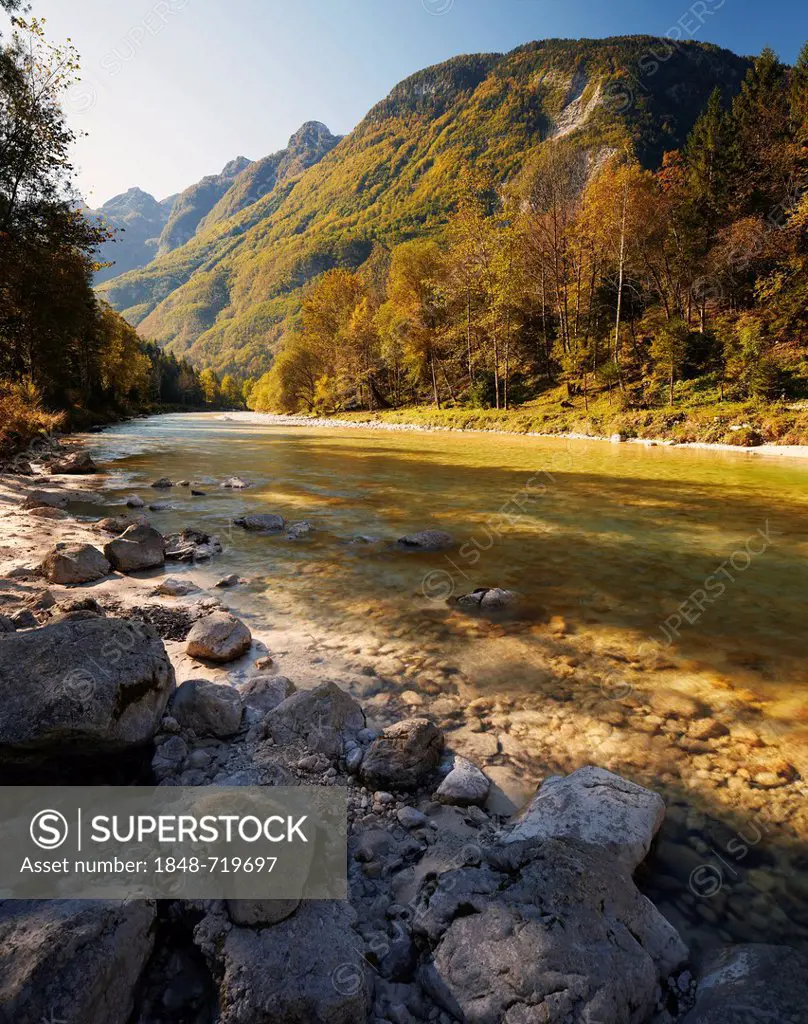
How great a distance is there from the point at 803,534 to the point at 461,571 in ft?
29.0

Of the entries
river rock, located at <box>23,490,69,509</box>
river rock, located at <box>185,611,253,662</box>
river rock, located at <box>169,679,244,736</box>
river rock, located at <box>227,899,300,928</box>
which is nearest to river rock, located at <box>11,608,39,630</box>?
river rock, located at <box>185,611,253,662</box>

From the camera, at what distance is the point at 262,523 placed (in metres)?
12.1

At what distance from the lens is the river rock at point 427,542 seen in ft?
35.3

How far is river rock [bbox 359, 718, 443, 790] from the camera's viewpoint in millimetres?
A: 3777

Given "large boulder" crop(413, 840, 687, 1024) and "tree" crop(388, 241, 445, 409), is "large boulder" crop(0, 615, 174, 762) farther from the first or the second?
"tree" crop(388, 241, 445, 409)

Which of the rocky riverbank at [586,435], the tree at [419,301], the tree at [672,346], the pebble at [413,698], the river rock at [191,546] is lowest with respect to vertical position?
the rocky riverbank at [586,435]

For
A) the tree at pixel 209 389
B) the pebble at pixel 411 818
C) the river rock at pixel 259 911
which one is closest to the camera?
the river rock at pixel 259 911

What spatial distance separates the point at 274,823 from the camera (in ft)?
9.05

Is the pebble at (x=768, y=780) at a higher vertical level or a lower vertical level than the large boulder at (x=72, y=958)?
lower

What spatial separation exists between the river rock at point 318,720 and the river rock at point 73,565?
5593 mm

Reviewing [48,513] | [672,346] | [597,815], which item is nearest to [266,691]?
[597,815]

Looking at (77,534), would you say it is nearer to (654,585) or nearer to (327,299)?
(654,585)

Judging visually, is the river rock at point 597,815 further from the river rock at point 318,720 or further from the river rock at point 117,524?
the river rock at point 117,524

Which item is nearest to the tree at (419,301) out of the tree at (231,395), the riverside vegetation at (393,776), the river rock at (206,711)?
the riverside vegetation at (393,776)
